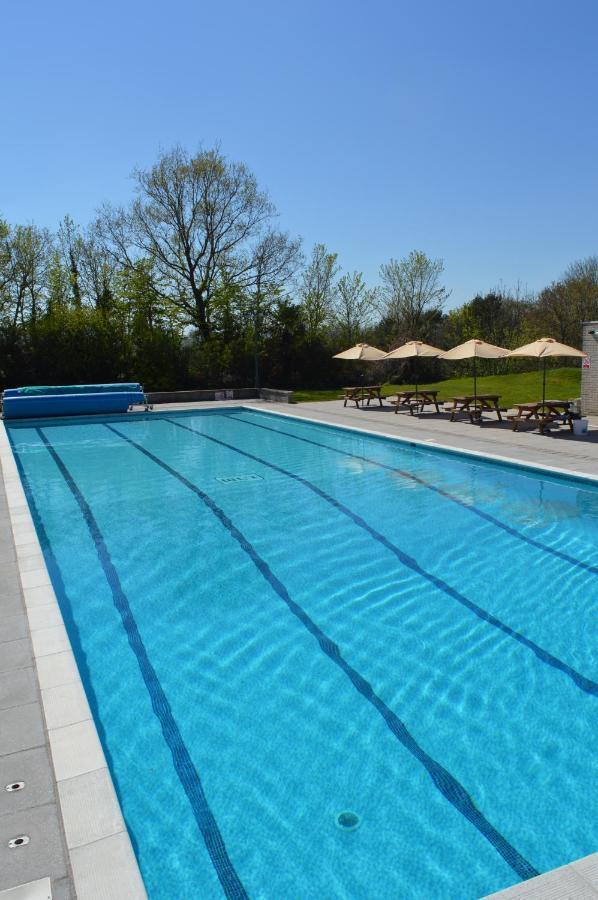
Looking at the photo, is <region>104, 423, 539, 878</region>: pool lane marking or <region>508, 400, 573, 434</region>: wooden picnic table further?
<region>508, 400, 573, 434</region>: wooden picnic table

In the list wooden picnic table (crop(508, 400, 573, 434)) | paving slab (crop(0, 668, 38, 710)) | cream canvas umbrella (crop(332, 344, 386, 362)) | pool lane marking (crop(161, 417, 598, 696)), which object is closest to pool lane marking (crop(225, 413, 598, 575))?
pool lane marking (crop(161, 417, 598, 696))

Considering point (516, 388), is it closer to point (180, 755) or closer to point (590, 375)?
point (590, 375)

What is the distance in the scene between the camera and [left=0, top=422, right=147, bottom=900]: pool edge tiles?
222cm

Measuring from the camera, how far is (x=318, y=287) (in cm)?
2669

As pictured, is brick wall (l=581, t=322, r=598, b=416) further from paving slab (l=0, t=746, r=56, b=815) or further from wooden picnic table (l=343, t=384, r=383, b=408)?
paving slab (l=0, t=746, r=56, b=815)

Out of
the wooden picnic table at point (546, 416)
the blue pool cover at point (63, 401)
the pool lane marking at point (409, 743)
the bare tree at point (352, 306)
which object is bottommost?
the pool lane marking at point (409, 743)

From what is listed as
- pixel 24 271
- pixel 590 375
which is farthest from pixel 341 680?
pixel 24 271

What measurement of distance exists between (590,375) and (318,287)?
48.2ft

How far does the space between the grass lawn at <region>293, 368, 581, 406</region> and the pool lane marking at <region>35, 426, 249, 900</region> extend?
13783mm

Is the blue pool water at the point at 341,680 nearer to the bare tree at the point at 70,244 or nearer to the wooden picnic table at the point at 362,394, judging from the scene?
the wooden picnic table at the point at 362,394

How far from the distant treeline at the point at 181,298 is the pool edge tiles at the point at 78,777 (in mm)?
18450

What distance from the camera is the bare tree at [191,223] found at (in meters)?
22.9

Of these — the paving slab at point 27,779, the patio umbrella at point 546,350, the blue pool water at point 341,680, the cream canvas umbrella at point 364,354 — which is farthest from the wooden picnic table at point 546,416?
the paving slab at point 27,779

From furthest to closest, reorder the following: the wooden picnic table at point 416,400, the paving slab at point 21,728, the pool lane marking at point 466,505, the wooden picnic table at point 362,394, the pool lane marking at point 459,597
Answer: the wooden picnic table at point 362,394, the wooden picnic table at point 416,400, the pool lane marking at point 466,505, the pool lane marking at point 459,597, the paving slab at point 21,728
